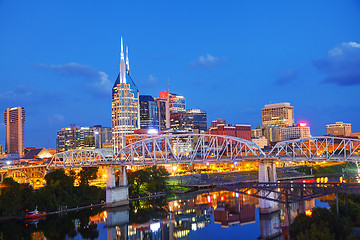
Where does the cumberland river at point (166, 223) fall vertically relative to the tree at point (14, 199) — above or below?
below

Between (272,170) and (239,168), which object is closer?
(272,170)

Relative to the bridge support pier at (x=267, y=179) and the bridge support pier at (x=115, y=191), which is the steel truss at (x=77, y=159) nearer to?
the bridge support pier at (x=115, y=191)

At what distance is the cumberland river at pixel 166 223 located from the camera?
6241 centimetres

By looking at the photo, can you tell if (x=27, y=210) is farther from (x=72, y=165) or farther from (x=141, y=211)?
(x=72, y=165)

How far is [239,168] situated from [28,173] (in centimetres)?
8991

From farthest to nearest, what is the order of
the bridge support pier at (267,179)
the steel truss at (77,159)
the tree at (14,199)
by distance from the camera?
1. the steel truss at (77,159)
2. the tree at (14,199)
3. the bridge support pier at (267,179)

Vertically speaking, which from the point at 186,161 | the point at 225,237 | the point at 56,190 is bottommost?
the point at 225,237

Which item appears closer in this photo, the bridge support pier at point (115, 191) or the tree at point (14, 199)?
the tree at point (14, 199)

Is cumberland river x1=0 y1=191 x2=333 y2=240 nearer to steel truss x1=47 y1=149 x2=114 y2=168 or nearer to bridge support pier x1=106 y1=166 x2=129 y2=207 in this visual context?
bridge support pier x1=106 y1=166 x2=129 y2=207

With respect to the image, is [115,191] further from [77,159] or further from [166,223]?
[166,223]

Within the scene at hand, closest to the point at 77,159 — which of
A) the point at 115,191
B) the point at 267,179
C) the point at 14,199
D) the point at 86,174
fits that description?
the point at 86,174

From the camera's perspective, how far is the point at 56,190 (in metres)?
86.6

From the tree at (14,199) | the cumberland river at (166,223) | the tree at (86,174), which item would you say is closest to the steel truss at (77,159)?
the tree at (86,174)

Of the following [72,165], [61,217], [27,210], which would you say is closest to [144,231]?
[61,217]
